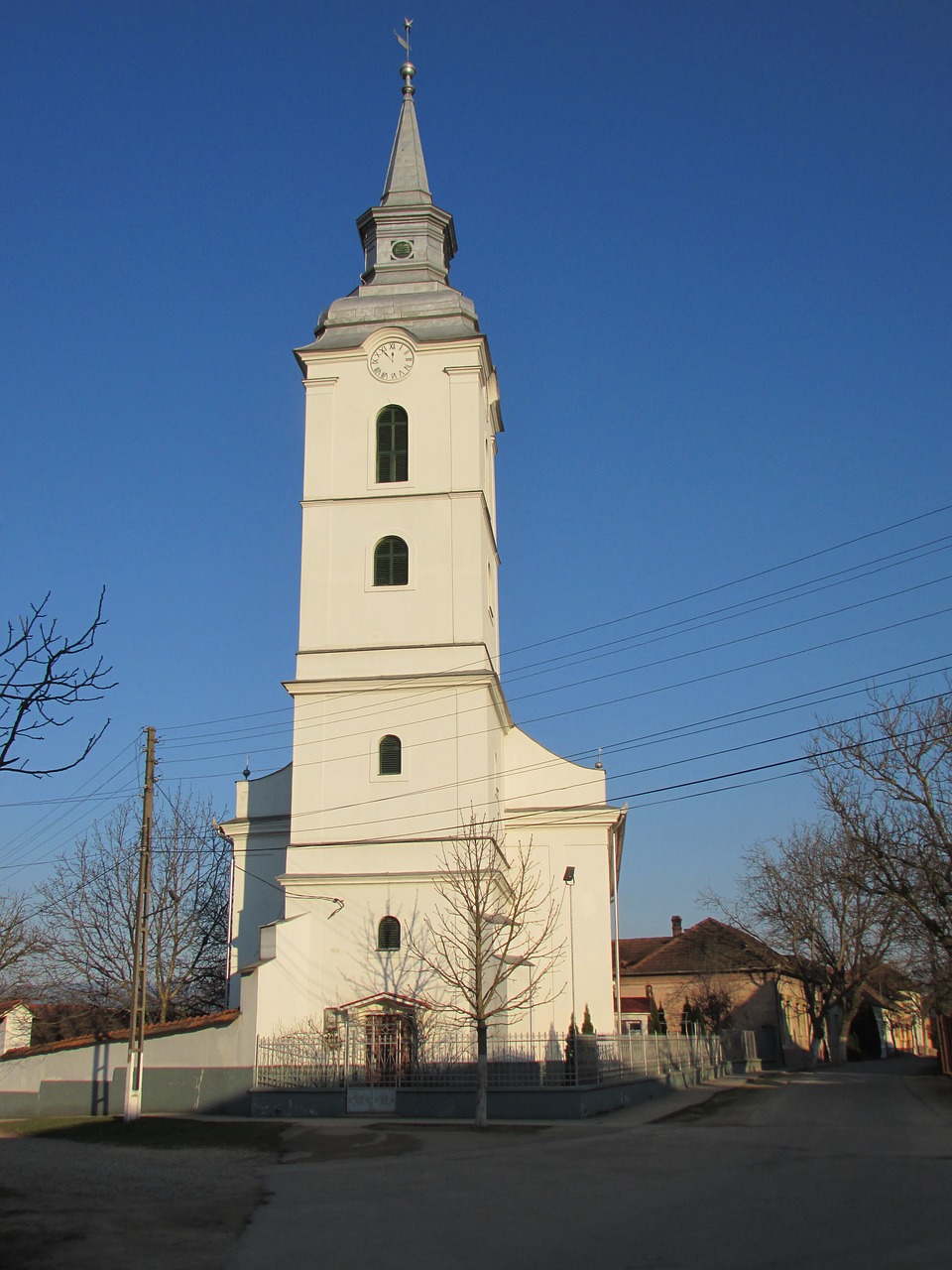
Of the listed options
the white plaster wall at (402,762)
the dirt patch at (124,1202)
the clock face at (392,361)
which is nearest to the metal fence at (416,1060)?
the dirt patch at (124,1202)

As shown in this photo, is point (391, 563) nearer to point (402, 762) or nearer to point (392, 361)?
point (402, 762)

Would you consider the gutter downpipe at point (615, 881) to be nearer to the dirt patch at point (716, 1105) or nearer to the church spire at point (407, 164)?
the dirt patch at point (716, 1105)

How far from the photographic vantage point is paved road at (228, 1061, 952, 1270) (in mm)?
9508

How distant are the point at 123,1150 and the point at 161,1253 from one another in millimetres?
10059

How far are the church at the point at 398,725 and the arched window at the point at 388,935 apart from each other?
0.10ft

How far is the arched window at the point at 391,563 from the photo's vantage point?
1176 inches

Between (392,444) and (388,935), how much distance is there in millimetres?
12324

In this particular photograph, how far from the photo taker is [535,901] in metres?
31.6

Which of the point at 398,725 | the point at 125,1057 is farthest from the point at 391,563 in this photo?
A: the point at 125,1057

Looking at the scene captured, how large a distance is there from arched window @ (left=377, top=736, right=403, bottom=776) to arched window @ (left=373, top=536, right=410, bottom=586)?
394cm

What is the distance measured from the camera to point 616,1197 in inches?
488

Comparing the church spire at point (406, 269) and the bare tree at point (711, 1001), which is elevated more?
the church spire at point (406, 269)

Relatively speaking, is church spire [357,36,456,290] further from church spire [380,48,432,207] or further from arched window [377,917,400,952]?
arched window [377,917,400,952]

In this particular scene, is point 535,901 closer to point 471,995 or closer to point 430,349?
point 471,995
